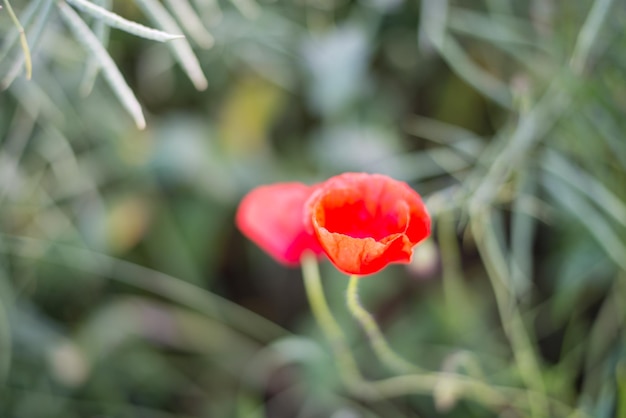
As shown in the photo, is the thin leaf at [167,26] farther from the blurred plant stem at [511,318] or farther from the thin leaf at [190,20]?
the blurred plant stem at [511,318]

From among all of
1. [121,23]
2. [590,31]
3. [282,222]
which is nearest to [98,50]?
[121,23]

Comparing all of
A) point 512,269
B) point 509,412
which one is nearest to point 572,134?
point 512,269

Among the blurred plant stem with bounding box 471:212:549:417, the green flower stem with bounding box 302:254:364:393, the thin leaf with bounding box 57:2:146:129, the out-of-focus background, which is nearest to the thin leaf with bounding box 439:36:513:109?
the out-of-focus background

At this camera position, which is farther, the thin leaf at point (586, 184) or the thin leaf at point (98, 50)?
the thin leaf at point (586, 184)

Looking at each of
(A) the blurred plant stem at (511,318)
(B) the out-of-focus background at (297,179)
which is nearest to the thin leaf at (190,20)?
(B) the out-of-focus background at (297,179)

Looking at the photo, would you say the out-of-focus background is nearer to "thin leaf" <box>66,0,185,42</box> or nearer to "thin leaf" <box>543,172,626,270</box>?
"thin leaf" <box>543,172,626,270</box>

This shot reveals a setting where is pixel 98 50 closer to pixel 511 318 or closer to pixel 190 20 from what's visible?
pixel 190 20
